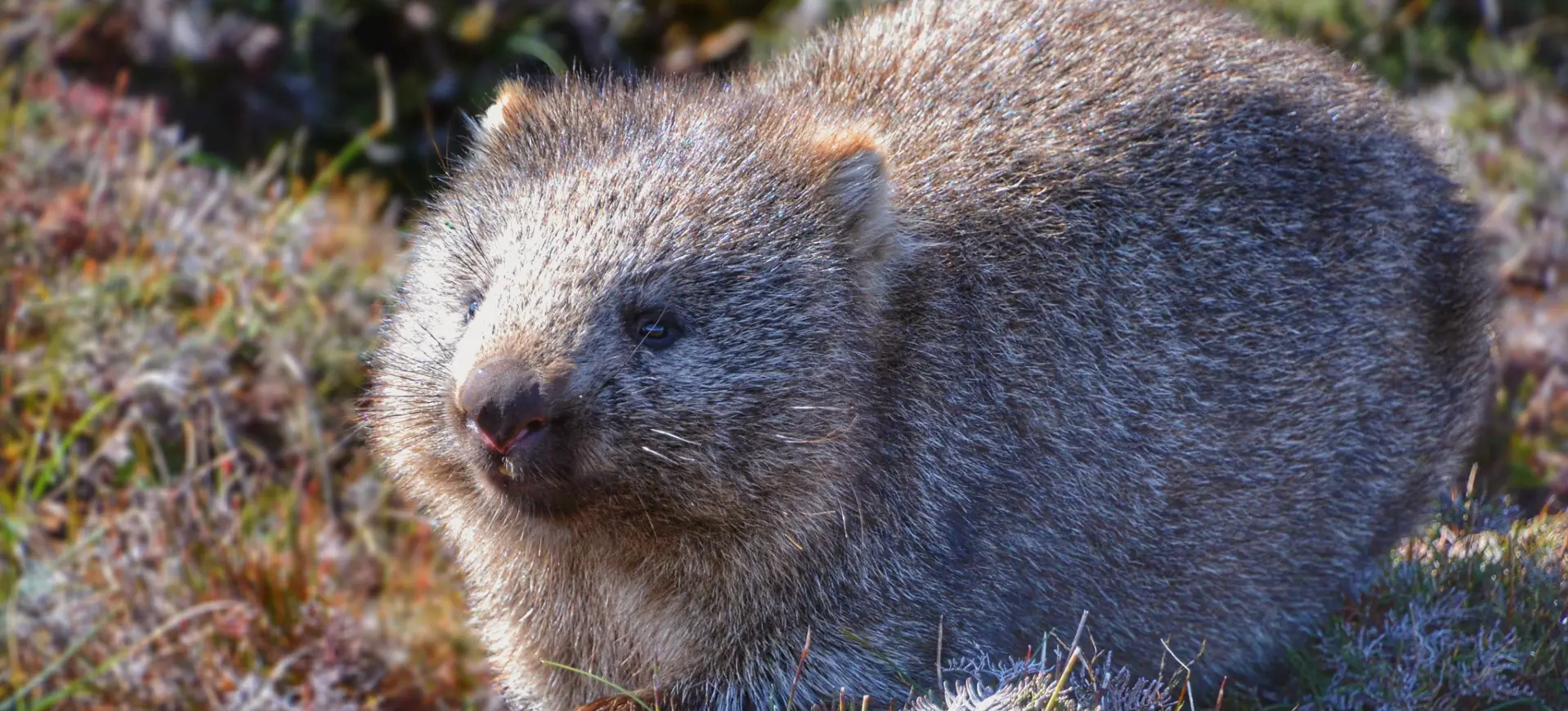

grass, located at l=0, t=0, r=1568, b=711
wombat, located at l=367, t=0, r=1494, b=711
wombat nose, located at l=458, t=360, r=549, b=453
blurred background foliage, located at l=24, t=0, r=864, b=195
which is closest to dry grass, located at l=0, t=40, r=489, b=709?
grass, located at l=0, t=0, r=1568, b=711

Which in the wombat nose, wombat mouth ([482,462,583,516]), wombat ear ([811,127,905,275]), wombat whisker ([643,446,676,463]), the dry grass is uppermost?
wombat ear ([811,127,905,275])

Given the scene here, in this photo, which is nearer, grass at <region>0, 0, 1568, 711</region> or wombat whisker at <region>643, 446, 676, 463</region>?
wombat whisker at <region>643, 446, 676, 463</region>

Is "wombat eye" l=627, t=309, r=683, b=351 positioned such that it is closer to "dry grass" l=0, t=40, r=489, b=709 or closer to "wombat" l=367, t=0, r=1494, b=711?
"wombat" l=367, t=0, r=1494, b=711

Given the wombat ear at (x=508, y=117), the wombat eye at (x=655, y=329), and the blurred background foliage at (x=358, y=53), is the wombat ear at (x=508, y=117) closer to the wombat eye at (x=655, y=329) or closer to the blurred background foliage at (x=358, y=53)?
the wombat eye at (x=655, y=329)

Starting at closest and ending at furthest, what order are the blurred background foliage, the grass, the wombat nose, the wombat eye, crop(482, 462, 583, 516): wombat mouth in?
the wombat nose, crop(482, 462, 583, 516): wombat mouth, the wombat eye, the grass, the blurred background foliage

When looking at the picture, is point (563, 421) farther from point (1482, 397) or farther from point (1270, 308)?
point (1482, 397)

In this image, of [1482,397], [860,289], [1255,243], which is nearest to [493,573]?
[860,289]

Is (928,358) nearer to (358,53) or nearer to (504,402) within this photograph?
(504,402)
